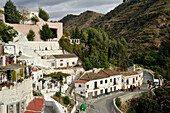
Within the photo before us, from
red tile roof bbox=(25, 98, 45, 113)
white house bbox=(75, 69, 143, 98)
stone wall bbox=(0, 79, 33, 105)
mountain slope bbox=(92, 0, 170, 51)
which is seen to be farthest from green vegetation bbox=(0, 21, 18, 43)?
Answer: mountain slope bbox=(92, 0, 170, 51)

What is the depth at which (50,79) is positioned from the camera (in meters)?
26.8

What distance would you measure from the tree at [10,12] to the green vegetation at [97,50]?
38.9ft

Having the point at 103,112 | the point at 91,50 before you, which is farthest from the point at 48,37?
the point at 103,112

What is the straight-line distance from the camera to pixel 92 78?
2998 cm

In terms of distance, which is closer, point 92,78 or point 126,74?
point 92,78

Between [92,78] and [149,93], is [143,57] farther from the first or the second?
[92,78]

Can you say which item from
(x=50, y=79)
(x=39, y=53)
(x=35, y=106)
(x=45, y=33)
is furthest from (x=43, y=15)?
(x=35, y=106)

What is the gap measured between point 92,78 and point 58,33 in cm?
1939

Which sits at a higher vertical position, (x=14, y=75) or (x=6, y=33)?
(x=6, y=33)

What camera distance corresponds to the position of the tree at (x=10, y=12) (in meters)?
39.3

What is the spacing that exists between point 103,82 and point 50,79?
9899mm

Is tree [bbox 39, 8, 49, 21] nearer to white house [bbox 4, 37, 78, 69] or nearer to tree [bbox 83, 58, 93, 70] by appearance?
white house [bbox 4, 37, 78, 69]

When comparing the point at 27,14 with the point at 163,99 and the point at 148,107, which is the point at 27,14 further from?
the point at 163,99

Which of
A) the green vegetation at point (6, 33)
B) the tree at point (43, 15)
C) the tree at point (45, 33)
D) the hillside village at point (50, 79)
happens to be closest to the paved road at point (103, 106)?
the hillside village at point (50, 79)
